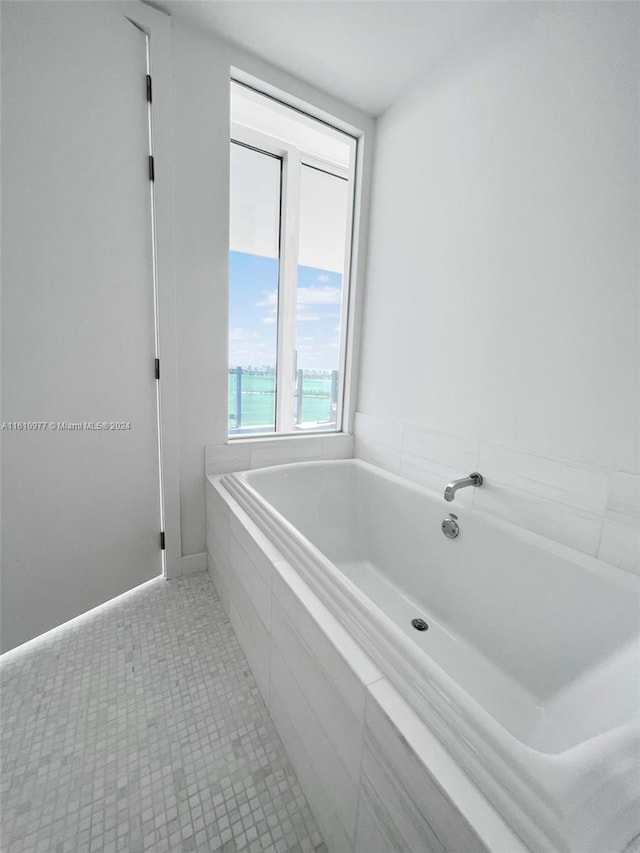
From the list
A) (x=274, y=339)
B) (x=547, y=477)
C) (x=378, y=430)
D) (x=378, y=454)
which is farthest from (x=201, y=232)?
(x=547, y=477)

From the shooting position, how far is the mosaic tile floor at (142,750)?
86 centimetres

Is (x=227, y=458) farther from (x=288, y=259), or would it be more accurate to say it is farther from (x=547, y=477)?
(x=288, y=259)

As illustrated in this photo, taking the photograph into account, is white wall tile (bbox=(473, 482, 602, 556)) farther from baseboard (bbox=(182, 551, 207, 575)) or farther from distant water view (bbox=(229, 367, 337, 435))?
baseboard (bbox=(182, 551, 207, 575))

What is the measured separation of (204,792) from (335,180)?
3663mm

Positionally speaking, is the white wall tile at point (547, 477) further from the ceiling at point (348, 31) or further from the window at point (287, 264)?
the ceiling at point (348, 31)

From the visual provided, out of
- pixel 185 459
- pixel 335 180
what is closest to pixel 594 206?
pixel 185 459

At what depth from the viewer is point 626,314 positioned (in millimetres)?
1070

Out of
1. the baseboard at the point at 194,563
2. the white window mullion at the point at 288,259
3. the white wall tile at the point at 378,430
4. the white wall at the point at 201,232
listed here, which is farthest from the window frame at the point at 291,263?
the baseboard at the point at 194,563

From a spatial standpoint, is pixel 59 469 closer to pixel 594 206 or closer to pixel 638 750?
pixel 638 750

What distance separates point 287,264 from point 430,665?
269 cm

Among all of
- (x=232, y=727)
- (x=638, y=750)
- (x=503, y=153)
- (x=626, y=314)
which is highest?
(x=503, y=153)

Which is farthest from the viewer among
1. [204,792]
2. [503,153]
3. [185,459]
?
[185,459]

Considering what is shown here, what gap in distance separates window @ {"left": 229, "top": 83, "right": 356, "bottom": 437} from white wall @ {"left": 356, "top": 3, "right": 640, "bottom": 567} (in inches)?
24.6

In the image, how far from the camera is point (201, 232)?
1.67 metres
